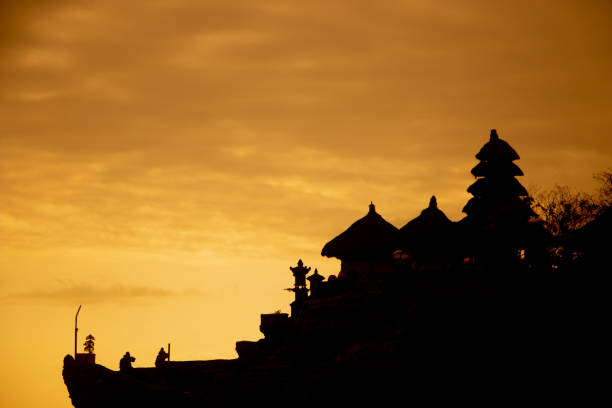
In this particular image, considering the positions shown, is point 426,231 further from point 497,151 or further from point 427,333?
point 427,333

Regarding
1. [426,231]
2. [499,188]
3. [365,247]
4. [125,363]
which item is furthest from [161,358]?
[499,188]

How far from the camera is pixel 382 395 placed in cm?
3167

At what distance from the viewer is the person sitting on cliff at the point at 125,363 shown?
40.1 metres

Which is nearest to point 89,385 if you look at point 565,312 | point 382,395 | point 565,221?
point 382,395

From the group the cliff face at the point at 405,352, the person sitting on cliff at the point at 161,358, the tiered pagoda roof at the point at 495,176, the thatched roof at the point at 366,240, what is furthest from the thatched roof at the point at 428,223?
the person sitting on cliff at the point at 161,358

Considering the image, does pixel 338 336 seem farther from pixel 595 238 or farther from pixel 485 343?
pixel 595 238

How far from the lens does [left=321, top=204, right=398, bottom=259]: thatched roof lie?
41.6 metres

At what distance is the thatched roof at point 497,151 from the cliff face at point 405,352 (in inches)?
301

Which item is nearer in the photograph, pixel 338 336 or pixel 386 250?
pixel 338 336

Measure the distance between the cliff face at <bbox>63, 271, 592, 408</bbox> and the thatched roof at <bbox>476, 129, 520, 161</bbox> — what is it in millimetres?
7651

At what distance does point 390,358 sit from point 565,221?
22.6 meters

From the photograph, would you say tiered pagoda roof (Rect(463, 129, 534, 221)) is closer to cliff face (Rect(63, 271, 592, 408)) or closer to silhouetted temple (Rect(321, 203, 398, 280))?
silhouetted temple (Rect(321, 203, 398, 280))

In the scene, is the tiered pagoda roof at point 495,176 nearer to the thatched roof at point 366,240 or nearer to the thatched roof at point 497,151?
the thatched roof at point 497,151

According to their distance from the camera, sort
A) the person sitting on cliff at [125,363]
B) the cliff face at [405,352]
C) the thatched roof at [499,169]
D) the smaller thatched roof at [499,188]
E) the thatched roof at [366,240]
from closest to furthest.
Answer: the cliff face at [405,352] < the smaller thatched roof at [499,188] < the thatched roof at [499,169] < the person sitting on cliff at [125,363] < the thatched roof at [366,240]
